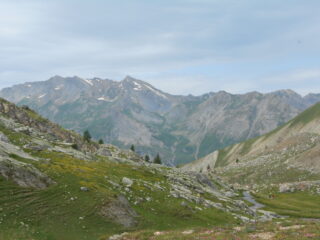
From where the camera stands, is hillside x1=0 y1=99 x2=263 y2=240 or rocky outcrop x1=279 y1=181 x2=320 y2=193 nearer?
hillside x1=0 y1=99 x2=263 y2=240

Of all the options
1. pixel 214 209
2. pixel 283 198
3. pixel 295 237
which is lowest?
pixel 283 198

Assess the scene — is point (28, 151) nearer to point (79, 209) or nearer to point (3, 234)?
point (79, 209)

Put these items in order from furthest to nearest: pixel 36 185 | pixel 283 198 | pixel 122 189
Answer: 1. pixel 283 198
2. pixel 122 189
3. pixel 36 185

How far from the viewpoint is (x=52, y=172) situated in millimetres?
50750

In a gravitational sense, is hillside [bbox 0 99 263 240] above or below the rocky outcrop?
above

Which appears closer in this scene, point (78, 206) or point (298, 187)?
point (78, 206)

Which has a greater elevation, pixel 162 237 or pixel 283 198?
pixel 162 237

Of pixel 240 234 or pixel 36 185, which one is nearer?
pixel 240 234

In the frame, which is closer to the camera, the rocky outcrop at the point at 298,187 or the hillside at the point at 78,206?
the hillside at the point at 78,206

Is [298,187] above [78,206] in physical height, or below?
below

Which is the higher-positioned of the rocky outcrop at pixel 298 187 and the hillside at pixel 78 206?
the hillside at pixel 78 206

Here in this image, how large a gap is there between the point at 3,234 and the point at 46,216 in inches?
257

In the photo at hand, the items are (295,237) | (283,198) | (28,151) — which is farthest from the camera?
(283,198)

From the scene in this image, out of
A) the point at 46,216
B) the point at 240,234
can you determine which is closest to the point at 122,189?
the point at 46,216
